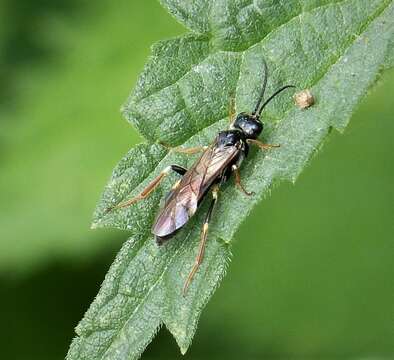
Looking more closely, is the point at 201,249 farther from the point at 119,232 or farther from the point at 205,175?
the point at 119,232

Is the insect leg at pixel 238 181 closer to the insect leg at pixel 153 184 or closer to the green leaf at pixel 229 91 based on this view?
the green leaf at pixel 229 91

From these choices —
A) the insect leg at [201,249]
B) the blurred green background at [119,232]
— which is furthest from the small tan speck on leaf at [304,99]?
the blurred green background at [119,232]

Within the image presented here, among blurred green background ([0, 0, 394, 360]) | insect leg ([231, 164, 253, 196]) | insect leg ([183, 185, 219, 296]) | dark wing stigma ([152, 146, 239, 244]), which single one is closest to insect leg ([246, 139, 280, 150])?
dark wing stigma ([152, 146, 239, 244])

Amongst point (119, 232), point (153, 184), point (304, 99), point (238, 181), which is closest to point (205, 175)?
point (238, 181)

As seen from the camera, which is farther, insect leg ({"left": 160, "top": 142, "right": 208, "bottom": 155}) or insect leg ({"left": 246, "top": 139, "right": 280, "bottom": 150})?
insect leg ({"left": 246, "top": 139, "right": 280, "bottom": 150})

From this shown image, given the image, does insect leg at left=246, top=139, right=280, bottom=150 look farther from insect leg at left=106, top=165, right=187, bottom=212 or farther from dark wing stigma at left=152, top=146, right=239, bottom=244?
insect leg at left=106, top=165, right=187, bottom=212

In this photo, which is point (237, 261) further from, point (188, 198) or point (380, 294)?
point (188, 198)
